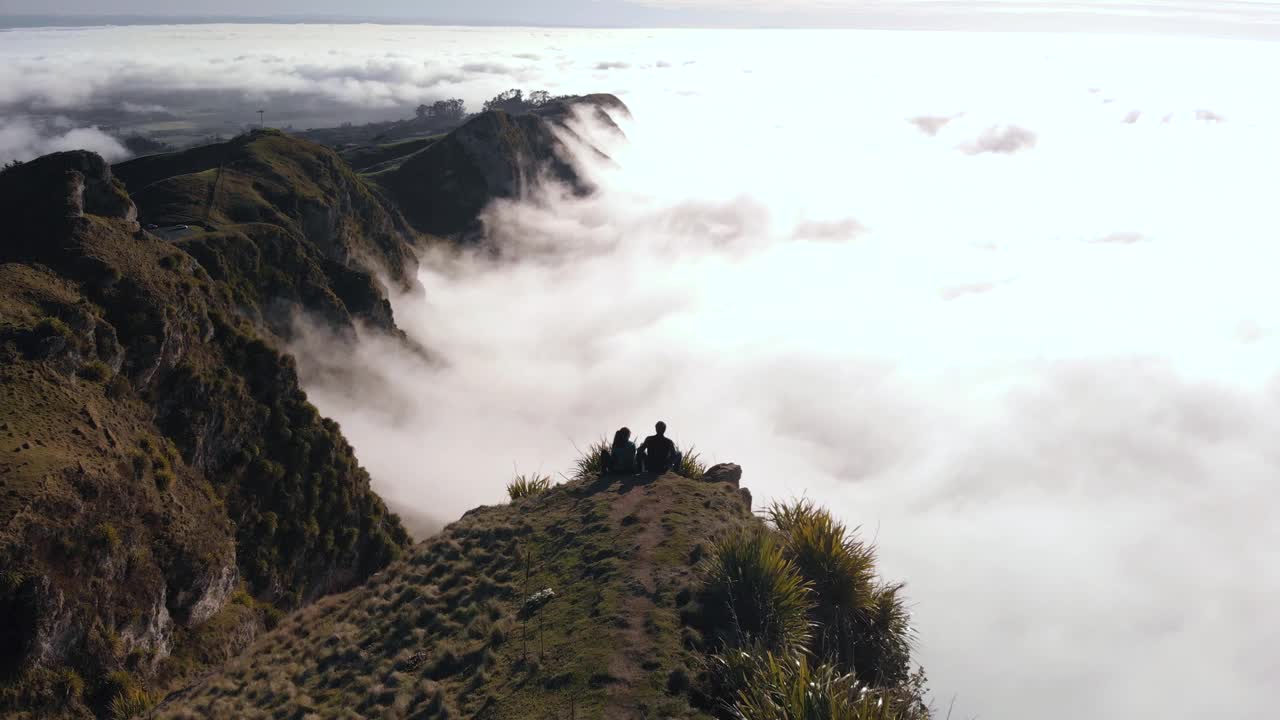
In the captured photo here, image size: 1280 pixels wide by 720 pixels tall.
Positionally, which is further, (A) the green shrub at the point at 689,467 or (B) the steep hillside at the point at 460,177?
(B) the steep hillside at the point at 460,177

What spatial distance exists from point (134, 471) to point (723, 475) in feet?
58.5

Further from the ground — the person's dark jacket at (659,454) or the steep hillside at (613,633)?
the person's dark jacket at (659,454)

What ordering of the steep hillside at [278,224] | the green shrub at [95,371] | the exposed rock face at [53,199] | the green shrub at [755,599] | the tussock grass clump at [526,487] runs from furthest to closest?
the steep hillside at [278,224] < the exposed rock face at [53,199] < the green shrub at [95,371] < the tussock grass clump at [526,487] < the green shrub at [755,599]

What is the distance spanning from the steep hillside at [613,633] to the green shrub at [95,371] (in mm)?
12622

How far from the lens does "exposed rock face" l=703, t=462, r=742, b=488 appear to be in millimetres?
20356

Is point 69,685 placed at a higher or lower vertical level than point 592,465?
lower

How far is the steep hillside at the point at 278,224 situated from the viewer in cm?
4944

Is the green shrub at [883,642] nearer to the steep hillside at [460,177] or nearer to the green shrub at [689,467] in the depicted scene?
the green shrub at [689,467]

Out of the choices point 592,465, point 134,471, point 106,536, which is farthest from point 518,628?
point 134,471

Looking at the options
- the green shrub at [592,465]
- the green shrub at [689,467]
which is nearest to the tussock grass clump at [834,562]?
the green shrub at [689,467]

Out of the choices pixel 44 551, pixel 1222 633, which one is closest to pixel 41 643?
pixel 44 551

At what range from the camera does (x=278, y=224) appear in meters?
59.5

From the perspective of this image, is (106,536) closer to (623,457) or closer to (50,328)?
(50,328)

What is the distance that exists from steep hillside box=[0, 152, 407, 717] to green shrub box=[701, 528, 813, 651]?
13236 millimetres
